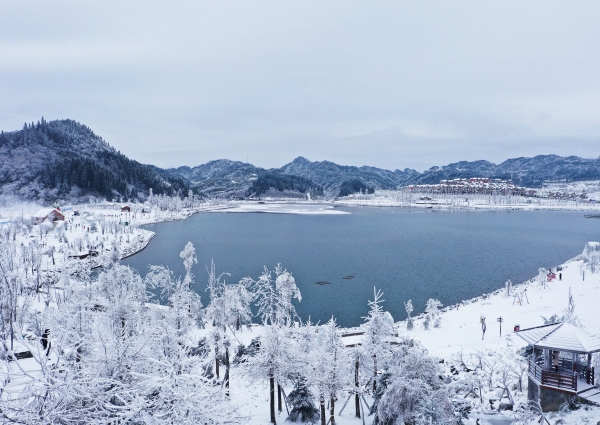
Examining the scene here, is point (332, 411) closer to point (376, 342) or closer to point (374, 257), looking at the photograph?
point (376, 342)

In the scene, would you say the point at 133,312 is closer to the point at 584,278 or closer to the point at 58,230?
the point at 584,278

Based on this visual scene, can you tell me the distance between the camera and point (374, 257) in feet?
175

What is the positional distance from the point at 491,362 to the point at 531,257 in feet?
143

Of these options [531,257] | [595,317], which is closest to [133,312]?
[595,317]

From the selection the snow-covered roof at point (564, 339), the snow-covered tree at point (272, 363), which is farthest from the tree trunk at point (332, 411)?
the snow-covered roof at point (564, 339)

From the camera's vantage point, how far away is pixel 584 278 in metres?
34.5

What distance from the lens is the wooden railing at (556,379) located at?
1218 centimetres

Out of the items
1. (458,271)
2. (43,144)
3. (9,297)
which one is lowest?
(458,271)

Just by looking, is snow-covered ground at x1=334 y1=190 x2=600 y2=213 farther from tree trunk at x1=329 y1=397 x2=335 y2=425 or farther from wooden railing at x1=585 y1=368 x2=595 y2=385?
tree trunk at x1=329 y1=397 x2=335 y2=425

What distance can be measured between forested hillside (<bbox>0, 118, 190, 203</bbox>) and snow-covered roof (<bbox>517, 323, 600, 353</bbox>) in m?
156

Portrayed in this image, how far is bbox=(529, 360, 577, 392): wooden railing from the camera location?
12.2 metres

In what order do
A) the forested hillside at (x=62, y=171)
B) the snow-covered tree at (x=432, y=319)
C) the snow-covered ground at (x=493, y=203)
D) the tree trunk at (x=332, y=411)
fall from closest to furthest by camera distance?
the tree trunk at (x=332, y=411) → the snow-covered tree at (x=432, y=319) → the forested hillside at (x=62, y=171) → the snow-covered ground at (x=493, y=203)

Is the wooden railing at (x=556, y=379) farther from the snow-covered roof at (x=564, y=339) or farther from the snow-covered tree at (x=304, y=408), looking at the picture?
the snow-covered tree at (x=304, y=408)

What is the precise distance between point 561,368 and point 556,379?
44.5 inches
